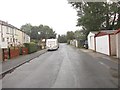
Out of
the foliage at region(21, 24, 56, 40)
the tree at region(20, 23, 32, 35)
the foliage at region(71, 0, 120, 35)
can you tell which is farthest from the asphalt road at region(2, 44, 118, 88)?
the tree at region(20, 23, 32, 35)

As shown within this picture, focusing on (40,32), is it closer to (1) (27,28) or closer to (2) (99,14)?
(1) (27,28)

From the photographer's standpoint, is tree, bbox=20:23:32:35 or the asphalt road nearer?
the asphalt road

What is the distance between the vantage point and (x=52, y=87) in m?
10.4

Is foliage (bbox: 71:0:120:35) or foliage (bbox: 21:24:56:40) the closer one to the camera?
foliage (bbox: 71:0:120:35)

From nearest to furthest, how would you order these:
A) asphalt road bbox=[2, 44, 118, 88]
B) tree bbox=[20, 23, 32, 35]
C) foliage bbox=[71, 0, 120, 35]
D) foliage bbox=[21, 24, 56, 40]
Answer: asphalt road bbox=[2, 44, 118, 88] < foliage bbox=[71, 0, 120, 35] < foliage bbox=[21, 24, 56, 40] < tree bbox=[20, 23, 32, 35]

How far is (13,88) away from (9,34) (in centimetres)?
4717

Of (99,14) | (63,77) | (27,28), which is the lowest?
(63,77)

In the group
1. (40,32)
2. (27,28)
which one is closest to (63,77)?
(40,32)

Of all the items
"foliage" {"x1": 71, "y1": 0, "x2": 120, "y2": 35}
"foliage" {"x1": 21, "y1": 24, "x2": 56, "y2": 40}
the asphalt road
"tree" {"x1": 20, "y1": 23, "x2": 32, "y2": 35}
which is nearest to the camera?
the asphalt road

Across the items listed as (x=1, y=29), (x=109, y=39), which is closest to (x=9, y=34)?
(x=1, y=29)

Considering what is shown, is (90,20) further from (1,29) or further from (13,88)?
(13,88)

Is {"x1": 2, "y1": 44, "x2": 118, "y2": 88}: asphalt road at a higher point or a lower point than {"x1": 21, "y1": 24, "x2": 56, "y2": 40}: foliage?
lower

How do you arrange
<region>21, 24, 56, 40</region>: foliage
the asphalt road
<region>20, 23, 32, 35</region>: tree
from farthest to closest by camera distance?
<region>20, 23, 32, 35</region>: tree < <region>21, 24, 56, 40</region>: foliage < the asphalt road

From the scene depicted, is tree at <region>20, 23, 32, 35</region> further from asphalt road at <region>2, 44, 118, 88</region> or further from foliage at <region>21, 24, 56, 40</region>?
asphalt road at <region>2, 44, 118, 88</region>
